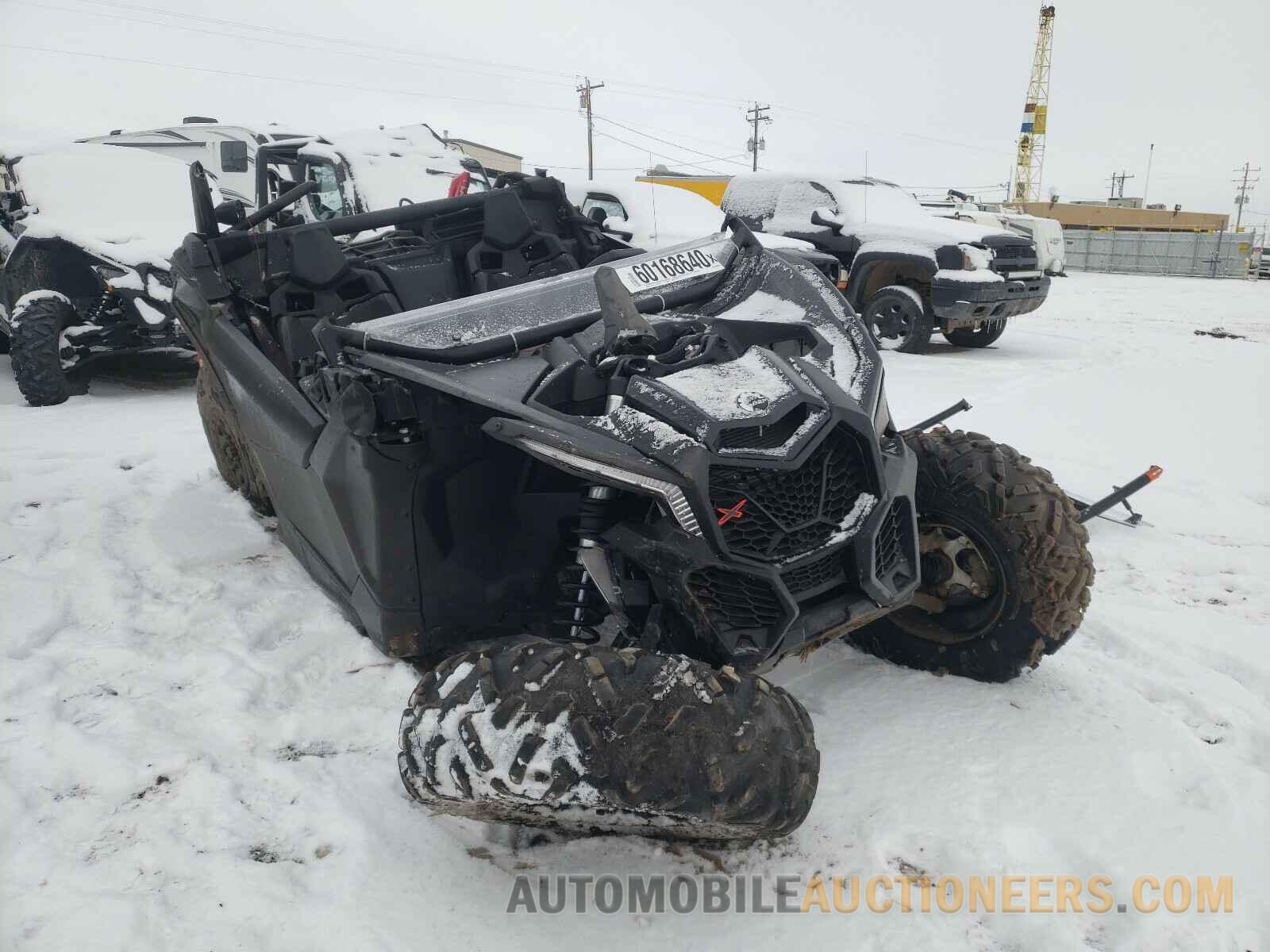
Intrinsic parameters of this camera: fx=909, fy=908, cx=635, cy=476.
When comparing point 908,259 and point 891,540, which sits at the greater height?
point 891,540

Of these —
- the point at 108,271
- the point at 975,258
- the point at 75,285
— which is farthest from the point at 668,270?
the point at 975,258

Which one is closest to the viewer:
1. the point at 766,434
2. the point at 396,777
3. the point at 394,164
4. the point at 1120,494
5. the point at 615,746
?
the point at 615,746

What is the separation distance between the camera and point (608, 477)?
203cm

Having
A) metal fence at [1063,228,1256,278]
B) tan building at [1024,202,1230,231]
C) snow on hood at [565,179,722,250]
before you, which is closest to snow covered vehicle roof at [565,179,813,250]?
snow on hood at [565,179,722,250]

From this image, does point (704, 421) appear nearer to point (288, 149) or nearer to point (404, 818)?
point (404, 818)

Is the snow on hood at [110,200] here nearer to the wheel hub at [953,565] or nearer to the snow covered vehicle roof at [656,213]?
the snow covered vehicle roof at [656,213]

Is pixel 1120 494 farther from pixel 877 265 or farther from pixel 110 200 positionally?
pixel 110 200

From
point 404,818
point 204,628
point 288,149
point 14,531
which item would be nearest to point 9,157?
point 288,149

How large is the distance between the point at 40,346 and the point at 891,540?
23.1 ft

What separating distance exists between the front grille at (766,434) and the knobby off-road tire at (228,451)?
2781mm

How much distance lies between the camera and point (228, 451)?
4605 millimetres

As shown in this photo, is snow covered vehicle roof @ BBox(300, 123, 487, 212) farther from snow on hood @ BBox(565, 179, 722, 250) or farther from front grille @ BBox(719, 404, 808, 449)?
front grille @ BBox(719, 404, 808, 449)

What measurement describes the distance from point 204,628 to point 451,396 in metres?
1.54

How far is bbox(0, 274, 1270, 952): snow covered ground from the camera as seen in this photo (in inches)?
78.3
